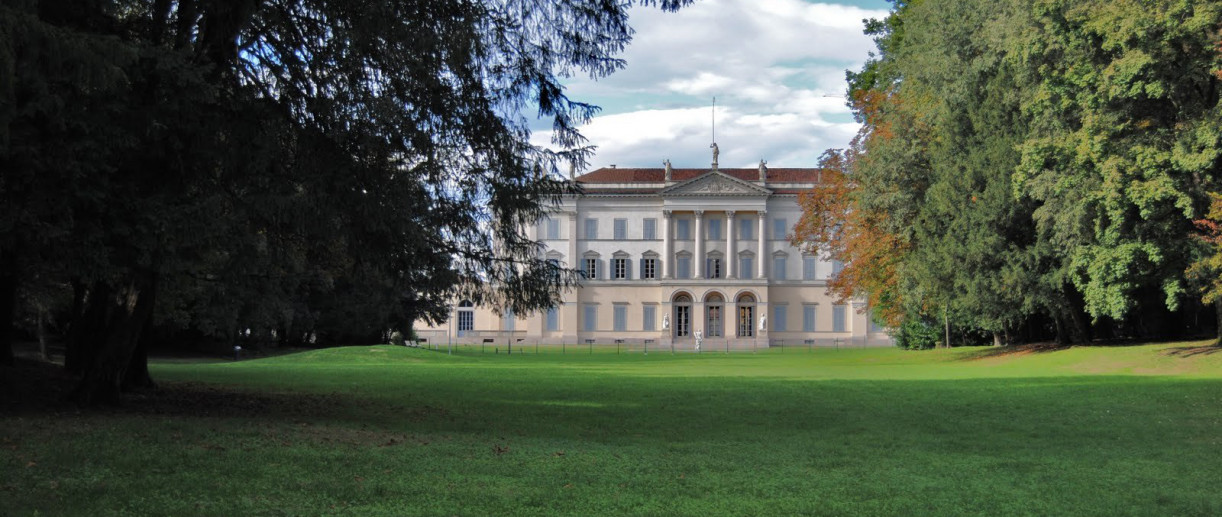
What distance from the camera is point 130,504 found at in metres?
7.12

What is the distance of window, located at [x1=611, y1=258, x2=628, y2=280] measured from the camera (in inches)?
3369

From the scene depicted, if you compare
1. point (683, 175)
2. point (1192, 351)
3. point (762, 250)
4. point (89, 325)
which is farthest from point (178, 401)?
point (683, 175)

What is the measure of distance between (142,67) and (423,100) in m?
3.42

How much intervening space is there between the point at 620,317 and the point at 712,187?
41.9ft

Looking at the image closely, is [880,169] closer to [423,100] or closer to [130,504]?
[423,100]

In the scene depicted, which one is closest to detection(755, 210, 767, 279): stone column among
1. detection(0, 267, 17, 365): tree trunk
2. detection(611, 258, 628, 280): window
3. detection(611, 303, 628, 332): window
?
detection(611, 258, 628, 280): window

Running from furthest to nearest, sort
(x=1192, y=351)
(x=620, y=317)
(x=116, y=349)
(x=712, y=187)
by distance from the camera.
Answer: (x=620, y=317)
(x=712, y=187)
(x=1192, y=351)
(x=116, y=349)

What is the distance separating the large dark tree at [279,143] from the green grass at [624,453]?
1.90m

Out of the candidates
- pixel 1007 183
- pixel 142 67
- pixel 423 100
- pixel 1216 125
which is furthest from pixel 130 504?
pixel 1007 183

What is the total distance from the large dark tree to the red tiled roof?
2798 inches

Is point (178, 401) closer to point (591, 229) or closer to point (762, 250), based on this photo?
point (591, 229)

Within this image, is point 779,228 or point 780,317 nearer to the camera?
point 779,228

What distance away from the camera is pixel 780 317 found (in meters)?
85.2

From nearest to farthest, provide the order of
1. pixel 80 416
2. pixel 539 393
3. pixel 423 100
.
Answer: pixel 80 416, pixel 423 100, pixel 539 393
